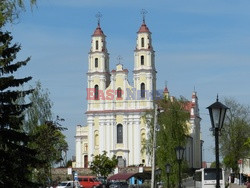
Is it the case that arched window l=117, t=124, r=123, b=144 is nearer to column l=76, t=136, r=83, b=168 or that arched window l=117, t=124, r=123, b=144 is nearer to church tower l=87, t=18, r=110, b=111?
church tower l=87, t=18, r=110, b=111

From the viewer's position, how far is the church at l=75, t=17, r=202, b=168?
418ft

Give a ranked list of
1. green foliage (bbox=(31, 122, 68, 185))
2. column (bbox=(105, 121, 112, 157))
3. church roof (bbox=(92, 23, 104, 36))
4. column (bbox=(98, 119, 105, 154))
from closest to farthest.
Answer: green foliage (bbox=(31, 122, 68, 185))
column (bbox=(105, 121, 112, 157))
column (bbox=(98, 119, 105, 154))
church roof (bbox=(92, 23, 104, 36))

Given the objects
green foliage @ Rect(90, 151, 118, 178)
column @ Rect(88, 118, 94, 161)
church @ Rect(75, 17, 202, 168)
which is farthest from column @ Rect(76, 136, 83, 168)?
green foliage @ Rect(90, 151, 118, 178)

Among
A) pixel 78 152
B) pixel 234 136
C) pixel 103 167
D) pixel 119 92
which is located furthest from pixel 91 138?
pixel 234 136

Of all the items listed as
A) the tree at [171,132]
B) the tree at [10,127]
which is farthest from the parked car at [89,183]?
the tree at [10,127]

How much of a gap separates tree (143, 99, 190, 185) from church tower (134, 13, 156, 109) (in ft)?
196

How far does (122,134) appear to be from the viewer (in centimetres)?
12875

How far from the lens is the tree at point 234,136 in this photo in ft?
272

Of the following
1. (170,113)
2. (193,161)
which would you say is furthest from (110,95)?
(170,113)

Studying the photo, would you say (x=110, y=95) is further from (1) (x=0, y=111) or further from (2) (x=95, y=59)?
(1) (x=0, y=111)

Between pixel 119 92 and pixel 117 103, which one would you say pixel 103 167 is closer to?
pixel 117 103

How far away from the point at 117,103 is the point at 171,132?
6812cm

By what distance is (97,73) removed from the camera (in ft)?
431

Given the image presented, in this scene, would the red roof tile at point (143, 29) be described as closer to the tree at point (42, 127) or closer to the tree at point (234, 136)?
Result: the tree at point (234, 136)
